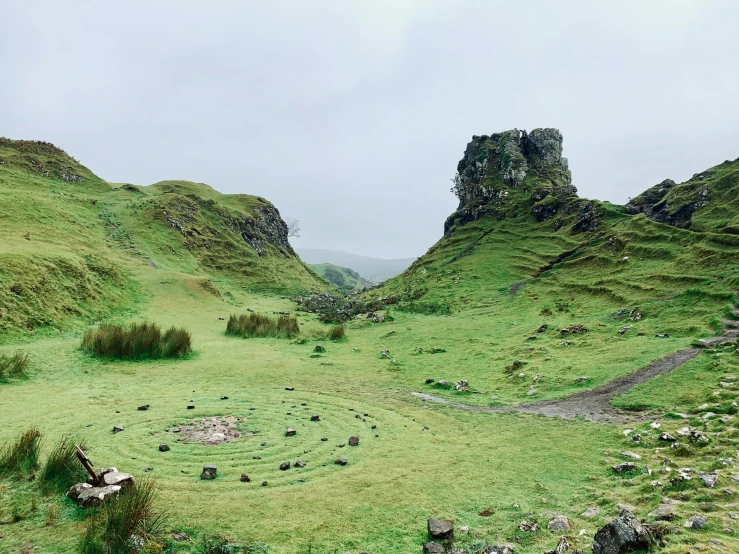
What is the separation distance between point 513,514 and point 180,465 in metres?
7.63

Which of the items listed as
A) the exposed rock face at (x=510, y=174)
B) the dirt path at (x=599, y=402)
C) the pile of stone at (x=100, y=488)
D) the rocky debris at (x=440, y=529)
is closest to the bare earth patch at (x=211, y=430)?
the pile of stone at (x=100, y=488)

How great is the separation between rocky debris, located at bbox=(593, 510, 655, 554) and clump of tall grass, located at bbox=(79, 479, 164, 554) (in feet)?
23.3

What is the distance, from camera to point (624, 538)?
5875 mm

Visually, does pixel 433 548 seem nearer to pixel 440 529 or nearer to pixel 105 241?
pixel 440 529

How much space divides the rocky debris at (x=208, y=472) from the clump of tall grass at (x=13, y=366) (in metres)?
12.5

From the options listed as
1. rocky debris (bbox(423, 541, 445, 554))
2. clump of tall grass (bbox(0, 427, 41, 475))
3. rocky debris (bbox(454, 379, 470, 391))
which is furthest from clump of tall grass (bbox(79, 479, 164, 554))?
rocky debris (bbox(454, 379, 470, 391))

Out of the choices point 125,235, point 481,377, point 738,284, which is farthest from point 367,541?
point 125,235

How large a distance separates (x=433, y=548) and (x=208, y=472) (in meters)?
5.32

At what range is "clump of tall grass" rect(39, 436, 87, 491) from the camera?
8.34 meters

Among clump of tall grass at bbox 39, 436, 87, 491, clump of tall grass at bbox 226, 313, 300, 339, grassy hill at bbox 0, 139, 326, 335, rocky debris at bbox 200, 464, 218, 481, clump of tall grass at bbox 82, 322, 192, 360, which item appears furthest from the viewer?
clump of tall grass at bbox 226, 313, 300, 339

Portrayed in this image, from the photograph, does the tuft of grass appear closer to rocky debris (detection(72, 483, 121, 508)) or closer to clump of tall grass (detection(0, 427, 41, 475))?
clump of tall grass (detection(0, 427, 41, 475))

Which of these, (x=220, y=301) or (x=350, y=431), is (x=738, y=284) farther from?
(x=220, y=301)

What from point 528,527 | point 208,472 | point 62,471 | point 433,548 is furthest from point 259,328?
point 528,527

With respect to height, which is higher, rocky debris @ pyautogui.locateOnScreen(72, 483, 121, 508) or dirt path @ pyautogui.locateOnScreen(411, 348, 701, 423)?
dirt path @ pyautogui.locateOnScreen(411, 348, 701, 423)
